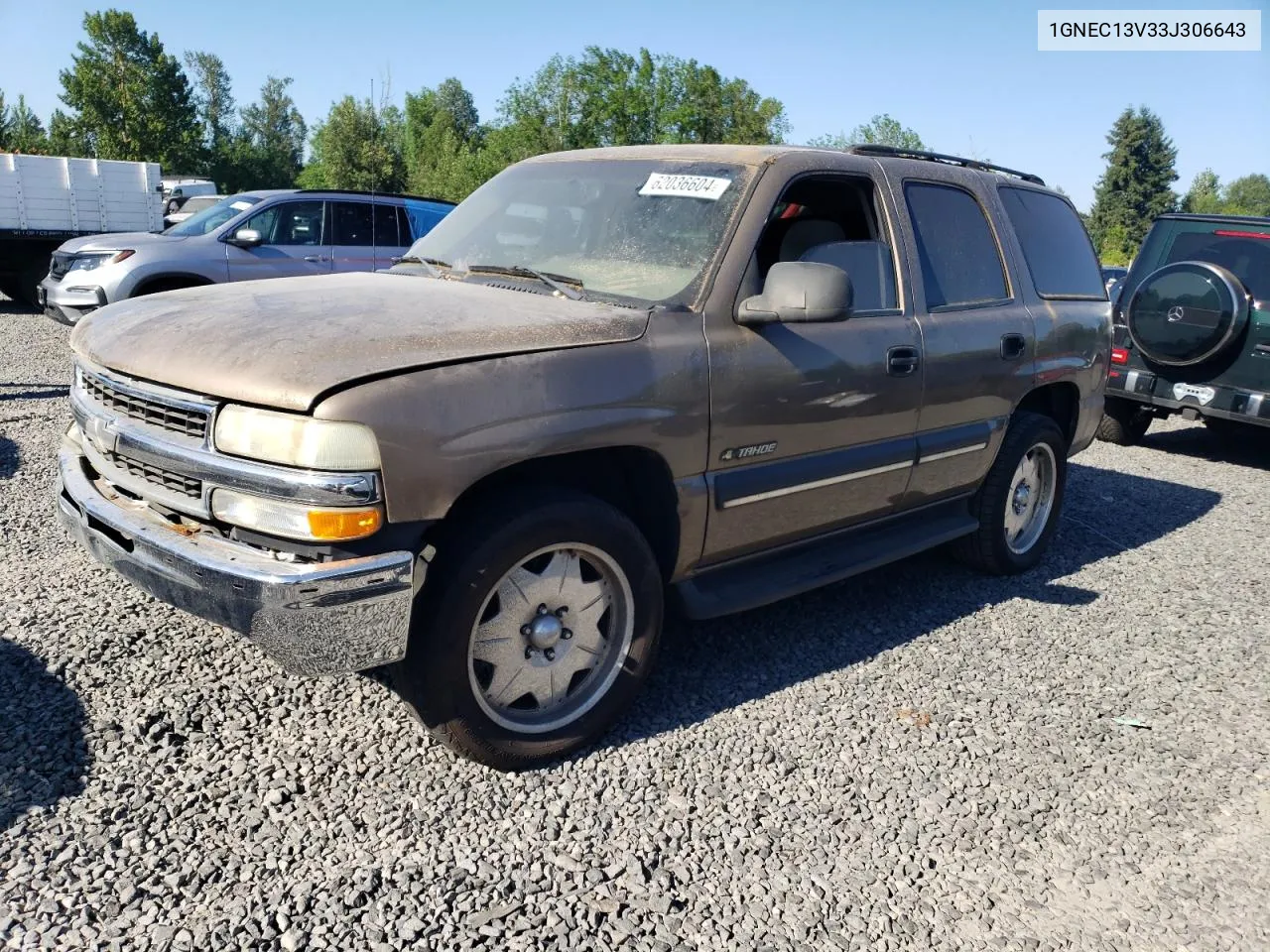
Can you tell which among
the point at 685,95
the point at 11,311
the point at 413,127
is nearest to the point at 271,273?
the point at 11,311

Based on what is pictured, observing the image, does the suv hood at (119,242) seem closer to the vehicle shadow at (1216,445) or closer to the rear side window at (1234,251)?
the rear side window at (1234,251)

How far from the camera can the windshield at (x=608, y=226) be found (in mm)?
3391

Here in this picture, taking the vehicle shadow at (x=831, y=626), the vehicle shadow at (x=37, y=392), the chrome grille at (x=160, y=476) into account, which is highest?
the chrome grille at (x=160, y=476)

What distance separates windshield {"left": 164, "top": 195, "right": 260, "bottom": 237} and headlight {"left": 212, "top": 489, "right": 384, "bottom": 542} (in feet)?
28.4

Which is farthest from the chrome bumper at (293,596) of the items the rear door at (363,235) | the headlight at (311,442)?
the rear door at (363,235)

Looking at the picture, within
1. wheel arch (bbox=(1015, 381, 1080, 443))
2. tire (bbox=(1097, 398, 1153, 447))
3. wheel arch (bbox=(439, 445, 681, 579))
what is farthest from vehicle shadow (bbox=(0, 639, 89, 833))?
tire (bbox=(1097, 398, 1153, 447))

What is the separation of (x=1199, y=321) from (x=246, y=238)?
8.63 m

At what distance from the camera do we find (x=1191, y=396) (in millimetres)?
7887

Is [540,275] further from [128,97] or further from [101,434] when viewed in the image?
[128,97]

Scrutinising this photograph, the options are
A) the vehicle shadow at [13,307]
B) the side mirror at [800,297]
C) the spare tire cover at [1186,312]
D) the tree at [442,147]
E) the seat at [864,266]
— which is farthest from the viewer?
the tree at [442,147]

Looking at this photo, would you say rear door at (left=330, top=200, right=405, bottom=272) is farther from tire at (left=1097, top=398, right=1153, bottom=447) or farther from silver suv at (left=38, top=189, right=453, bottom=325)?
tire at (left=1097, top=398, right=1153, bottom=447)

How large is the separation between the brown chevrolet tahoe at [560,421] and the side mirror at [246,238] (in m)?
6.33

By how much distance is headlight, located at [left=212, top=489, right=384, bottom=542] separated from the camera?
8.04 ft

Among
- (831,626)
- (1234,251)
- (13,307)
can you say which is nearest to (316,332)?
(831,626)
